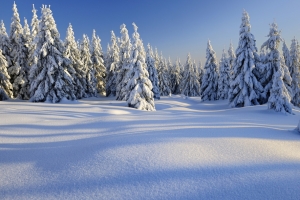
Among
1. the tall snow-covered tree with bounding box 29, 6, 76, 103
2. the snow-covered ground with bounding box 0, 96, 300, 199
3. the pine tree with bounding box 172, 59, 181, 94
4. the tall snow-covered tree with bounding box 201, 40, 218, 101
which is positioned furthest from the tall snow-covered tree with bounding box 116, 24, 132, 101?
the pine tree with bounding box 172, 59, 181, 94

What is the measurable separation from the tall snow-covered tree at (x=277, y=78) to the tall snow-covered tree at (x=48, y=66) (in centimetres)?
2186

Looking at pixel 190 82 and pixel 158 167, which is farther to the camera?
pixel 190 82

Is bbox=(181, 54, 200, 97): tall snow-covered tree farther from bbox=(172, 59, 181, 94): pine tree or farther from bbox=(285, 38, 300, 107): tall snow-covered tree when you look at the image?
bbox=(285, 38, 300, 107): tall snow-covered tree

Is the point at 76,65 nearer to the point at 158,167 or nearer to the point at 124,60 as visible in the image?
the point at 124,60

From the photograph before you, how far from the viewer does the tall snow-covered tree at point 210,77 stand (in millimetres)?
42812

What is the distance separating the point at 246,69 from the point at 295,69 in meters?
15.5

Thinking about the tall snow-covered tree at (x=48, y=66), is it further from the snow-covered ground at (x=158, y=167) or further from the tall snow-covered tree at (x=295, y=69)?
the tall snow-covered tree at (x=295, y=69)

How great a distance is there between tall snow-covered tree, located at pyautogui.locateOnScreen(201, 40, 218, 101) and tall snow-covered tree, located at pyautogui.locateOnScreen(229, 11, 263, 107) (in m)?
16.5

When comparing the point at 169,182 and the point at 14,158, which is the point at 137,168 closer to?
the point at 169,182

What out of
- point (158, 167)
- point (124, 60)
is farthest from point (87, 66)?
point (158, 167)

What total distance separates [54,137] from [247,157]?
6539 mm

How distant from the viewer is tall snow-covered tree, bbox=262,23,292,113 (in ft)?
50.2

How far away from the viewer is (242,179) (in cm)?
373

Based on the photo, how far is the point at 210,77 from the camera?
43.0 meters
